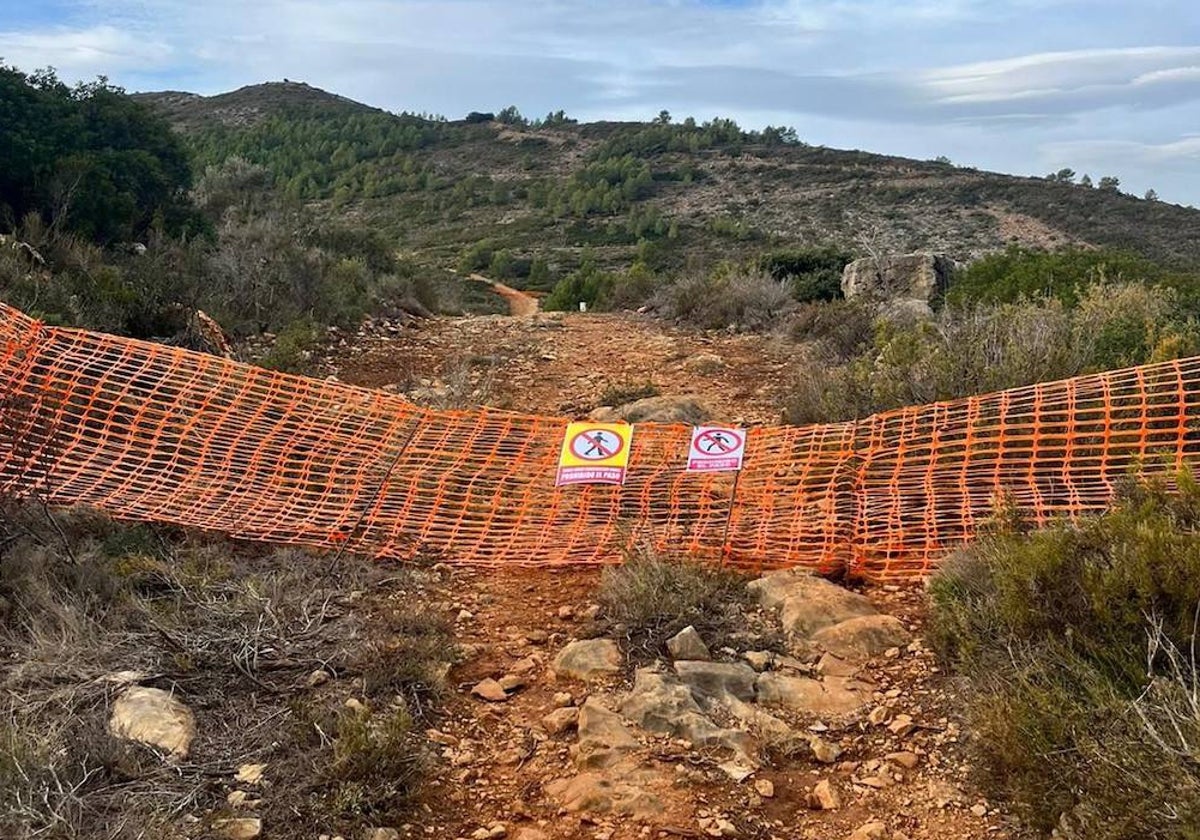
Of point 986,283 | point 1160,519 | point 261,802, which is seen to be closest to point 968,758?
point 1160,519

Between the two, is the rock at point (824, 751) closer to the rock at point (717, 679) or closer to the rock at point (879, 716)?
the rock at point (879, 716)

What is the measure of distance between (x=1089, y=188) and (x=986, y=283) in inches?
1373

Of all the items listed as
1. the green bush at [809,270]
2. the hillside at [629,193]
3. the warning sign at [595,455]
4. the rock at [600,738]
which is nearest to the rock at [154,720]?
the rock at [600,738]

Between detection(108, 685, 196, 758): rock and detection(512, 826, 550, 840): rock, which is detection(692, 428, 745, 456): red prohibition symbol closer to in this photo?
detection(512, 826, 550, 840): rock

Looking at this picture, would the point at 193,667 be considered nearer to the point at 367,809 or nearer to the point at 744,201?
the point at 367,809

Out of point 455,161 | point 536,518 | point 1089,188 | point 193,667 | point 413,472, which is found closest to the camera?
point 193,667

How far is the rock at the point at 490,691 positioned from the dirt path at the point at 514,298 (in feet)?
59.6

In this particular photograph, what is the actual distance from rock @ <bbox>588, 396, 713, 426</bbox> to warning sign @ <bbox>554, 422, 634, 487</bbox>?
6.29ft

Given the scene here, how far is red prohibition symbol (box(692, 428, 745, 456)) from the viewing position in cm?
509

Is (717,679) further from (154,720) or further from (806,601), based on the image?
(154,720)

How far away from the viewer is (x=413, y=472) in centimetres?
584

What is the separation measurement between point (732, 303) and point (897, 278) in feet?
6.89

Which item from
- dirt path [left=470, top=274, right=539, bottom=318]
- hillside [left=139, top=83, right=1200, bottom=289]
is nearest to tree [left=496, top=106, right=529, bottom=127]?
hillside [left=139, top=83, right=1200, bottom=289]

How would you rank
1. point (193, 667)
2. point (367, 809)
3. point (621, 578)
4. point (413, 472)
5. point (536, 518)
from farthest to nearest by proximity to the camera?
1. point (413, 472)
2. point (536, 518)
3. point (621, 578)
4. point (193, 667)
5. point (367, 809)
